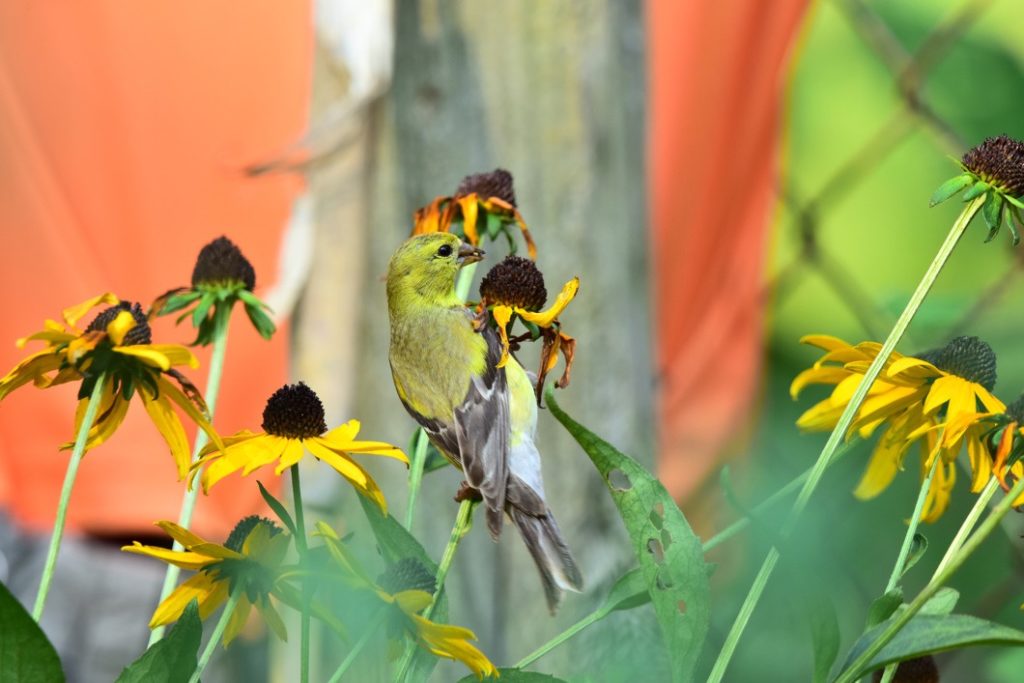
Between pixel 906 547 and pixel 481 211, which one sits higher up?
pixel 481 211

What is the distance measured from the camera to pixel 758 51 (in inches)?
42.3

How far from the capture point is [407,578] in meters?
0.28

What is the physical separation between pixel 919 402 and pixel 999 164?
66 mm

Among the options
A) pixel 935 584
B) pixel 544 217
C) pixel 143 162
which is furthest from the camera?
pixel 143 162

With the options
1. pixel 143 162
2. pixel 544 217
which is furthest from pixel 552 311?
pixel 143 162

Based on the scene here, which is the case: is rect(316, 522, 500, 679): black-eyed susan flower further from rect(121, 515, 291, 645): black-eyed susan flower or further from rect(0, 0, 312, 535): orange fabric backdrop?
rect(0, 0, 312, 535): orange fabric backdrop

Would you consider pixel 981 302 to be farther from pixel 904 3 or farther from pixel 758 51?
pixel 904 3

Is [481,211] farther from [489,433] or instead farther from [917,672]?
[917,672]

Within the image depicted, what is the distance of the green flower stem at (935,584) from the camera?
0.83ft

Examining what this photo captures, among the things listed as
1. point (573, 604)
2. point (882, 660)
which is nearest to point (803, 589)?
point (882, 660)

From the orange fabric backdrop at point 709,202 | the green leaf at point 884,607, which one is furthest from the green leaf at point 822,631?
the orange fabric backdrop at point 709,202

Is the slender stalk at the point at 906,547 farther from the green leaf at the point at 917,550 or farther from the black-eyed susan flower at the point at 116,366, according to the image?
the black-eyed susan flower at the point at 116,366

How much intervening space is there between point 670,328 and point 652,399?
0.44m

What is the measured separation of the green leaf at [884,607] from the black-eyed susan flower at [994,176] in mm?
96
